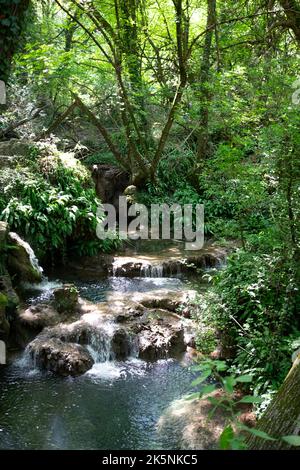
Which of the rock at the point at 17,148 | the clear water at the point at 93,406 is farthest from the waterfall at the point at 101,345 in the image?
the rock at the point at 17,148

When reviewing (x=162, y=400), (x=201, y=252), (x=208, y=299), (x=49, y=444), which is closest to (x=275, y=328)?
(x=208, y=299)

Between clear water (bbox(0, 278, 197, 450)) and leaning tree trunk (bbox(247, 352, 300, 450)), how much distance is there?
81.5 inches

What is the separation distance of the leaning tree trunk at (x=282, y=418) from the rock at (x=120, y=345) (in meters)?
3.93

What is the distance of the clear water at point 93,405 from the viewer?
427cm

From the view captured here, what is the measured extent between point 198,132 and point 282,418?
37.7 ft

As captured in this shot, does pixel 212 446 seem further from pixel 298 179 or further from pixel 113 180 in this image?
pixel 113 180

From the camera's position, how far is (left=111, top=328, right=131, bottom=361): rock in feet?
20.1

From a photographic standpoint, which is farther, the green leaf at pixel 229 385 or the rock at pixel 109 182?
the rock at pixel 109 182

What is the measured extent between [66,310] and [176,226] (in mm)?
6252

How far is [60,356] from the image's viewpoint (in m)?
5.66

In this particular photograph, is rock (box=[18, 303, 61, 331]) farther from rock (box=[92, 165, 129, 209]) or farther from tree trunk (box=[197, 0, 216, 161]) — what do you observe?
rock (box=[92, 165, 129, 209])

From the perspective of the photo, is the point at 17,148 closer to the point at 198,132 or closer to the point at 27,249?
the point at 27,249

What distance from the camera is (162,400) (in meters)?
5.05

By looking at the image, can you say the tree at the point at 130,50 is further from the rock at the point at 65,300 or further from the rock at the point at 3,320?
the rock at the point at 3,320
